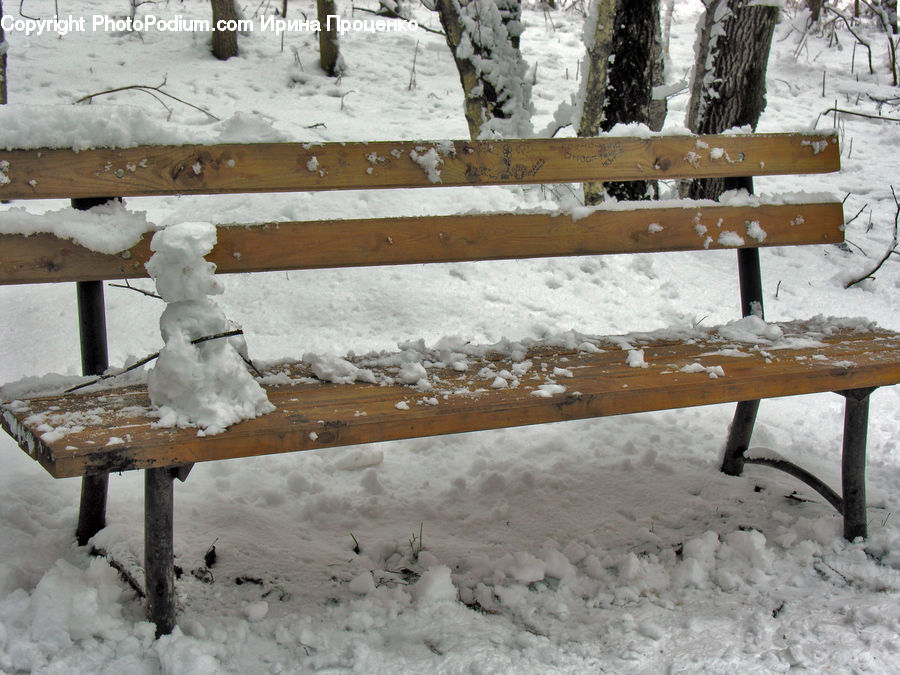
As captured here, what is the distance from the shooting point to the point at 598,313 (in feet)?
12.9

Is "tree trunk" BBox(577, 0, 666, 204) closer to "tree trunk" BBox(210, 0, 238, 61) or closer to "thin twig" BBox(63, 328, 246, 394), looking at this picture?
"thin twig" BBox(63, 328, 246, 394)

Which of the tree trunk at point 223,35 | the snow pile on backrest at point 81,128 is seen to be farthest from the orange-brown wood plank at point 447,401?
the tree trunk at point 223,35

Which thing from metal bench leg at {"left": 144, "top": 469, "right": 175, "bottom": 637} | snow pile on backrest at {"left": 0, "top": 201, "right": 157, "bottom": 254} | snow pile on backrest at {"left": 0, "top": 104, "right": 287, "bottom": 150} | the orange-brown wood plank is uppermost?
snow pile on backrest at {"left": 0, "top": 104, "right": 287, "bottom": 150}

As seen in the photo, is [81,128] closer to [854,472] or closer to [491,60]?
[854,472]

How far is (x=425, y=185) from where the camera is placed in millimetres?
2250

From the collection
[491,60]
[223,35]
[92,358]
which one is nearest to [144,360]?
[92,358]

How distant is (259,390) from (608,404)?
2.46 feet

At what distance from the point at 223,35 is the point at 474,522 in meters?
5.77

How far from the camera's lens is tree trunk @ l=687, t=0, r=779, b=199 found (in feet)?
14.2

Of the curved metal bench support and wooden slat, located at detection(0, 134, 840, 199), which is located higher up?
wooden slat, located at detection(0, 134, 840, 199)

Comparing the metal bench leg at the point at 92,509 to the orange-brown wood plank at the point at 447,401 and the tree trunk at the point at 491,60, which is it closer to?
the orange-brown wood plank at the point at 447,401

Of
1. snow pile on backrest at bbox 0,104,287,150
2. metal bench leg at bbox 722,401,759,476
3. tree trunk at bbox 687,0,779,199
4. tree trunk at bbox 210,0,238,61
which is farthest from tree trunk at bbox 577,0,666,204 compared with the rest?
tree trunk at bbox 210,0,238,61

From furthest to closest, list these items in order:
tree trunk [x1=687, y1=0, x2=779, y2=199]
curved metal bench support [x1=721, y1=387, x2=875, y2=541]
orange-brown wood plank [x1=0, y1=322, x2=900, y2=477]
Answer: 1. tree trunk [x1=687, y1=0, x2=779, y2=199]
2. curved metal bench support [x1=721, y1=387, x2=875, y2=541]
3. orange-brown wood plank [x1=0, y1=322, x2=900, y2=477]

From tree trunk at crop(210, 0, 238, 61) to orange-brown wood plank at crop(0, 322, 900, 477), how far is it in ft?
18.6
